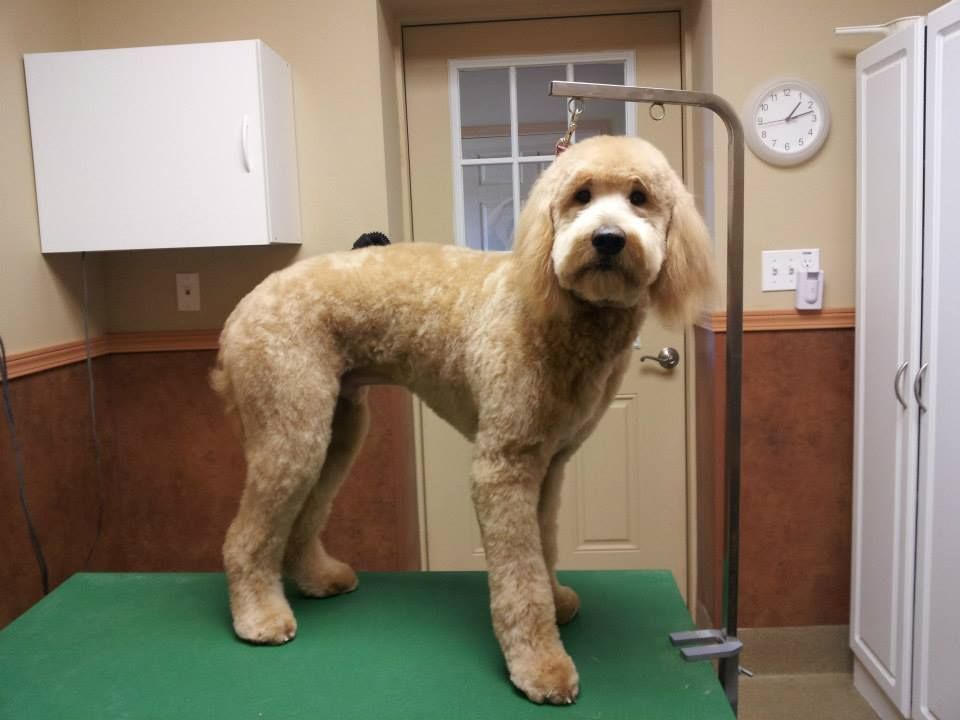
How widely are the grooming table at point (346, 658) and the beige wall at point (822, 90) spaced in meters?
1.24

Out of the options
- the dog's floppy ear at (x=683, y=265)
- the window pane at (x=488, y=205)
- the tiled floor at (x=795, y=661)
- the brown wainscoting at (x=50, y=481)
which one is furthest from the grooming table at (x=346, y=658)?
the window pane at (x=488, y=205)

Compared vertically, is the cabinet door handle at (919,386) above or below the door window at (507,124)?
below

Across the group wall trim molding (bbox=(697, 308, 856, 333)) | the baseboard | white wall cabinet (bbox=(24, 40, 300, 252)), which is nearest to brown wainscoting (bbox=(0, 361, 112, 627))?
white wall cabinet (bbox=(24, 40, 300, 252))

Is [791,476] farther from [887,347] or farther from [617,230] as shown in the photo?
[617,230]

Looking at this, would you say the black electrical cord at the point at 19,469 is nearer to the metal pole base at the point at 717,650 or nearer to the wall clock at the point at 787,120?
the metal pole base at the point at 717,650

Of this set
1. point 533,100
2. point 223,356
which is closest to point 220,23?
point 533,100

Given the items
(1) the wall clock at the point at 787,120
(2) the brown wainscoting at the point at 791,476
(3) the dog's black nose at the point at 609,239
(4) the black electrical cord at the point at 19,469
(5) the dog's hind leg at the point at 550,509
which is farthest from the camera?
(2) the brown wainscoting at the point at 791,476

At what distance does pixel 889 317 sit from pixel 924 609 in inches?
31.3

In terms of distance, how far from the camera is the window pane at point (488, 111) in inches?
108

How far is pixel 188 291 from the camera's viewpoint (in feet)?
8.52

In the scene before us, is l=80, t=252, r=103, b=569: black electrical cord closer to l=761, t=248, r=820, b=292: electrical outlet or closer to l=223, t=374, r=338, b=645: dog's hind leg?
l=223, t=374, r=338, b=645: dog's hind leg

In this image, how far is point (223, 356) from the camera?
5.24 feet

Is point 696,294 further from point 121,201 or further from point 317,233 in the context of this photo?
point 121,201

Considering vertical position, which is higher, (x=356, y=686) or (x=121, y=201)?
(x=121, y=201)
